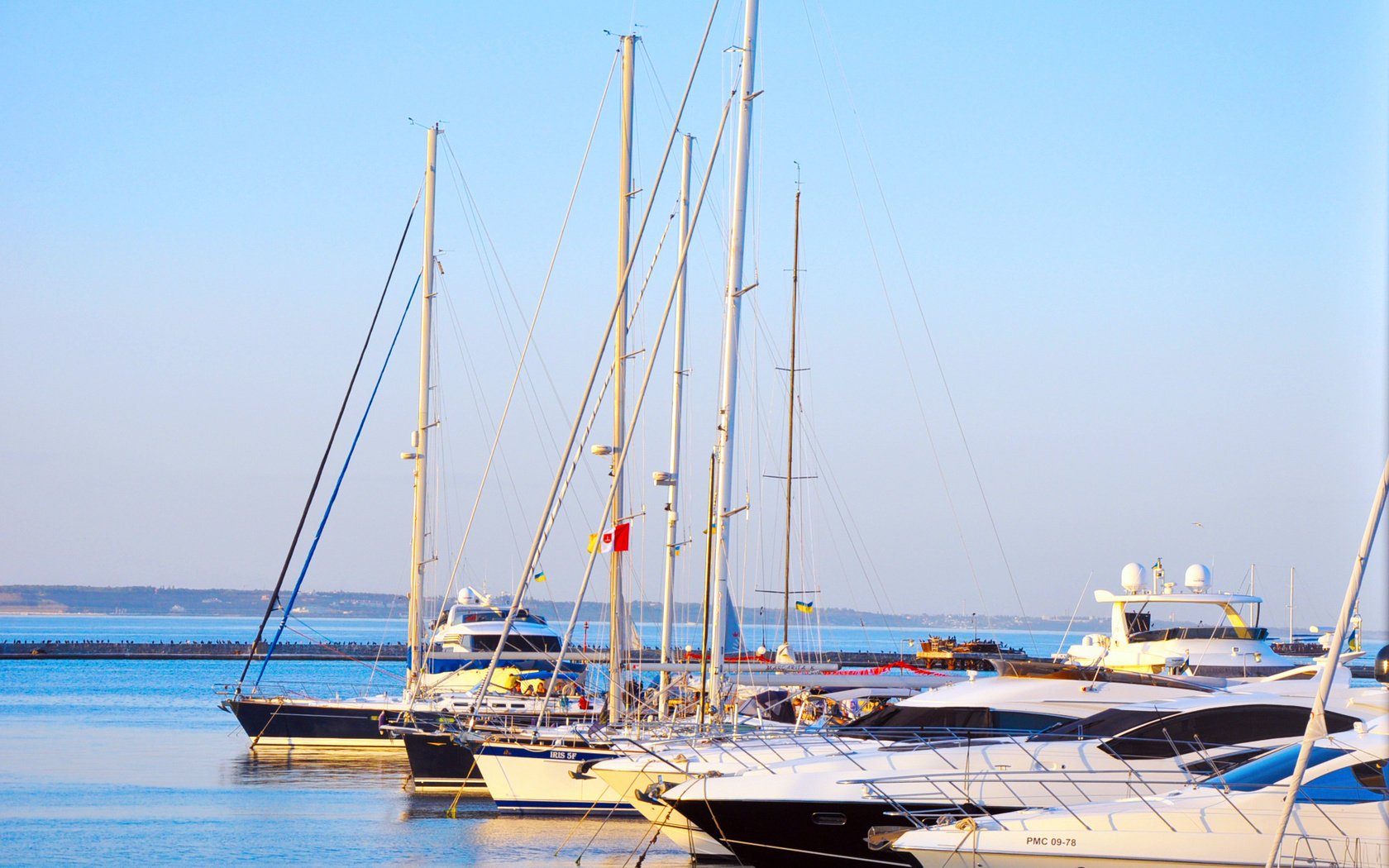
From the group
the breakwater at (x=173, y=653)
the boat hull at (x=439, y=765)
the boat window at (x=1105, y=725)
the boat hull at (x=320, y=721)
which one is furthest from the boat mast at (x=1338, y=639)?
the breakwater at (x=173, y=653)

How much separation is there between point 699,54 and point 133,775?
2246 cm

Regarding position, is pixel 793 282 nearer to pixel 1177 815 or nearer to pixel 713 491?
pixel 713 491

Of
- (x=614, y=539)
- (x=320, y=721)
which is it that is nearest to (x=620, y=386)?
(x=614, y=539)

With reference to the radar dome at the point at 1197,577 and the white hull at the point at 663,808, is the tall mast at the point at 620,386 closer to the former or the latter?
the white hull at the point at 663,808

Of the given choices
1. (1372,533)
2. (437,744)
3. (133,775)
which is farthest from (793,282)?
(1372,533)

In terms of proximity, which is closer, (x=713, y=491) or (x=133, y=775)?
(x=713, y=491)

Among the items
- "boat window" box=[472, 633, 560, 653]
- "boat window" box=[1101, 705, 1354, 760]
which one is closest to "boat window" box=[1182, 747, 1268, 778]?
"boat window" box=[1101, 705, 1354, 760]

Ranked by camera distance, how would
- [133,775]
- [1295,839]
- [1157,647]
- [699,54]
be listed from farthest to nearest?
[133,775] < [1157,647] < [699,54] < [1295,839]

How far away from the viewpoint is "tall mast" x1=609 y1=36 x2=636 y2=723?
81.3 feet

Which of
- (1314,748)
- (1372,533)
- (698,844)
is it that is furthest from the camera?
(698,844)

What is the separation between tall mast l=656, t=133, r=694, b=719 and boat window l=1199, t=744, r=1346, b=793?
472 inches

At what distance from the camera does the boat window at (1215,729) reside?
54.6ft

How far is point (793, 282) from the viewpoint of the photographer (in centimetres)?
4066

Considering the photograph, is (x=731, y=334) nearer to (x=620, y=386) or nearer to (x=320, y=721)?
(x=620, y=386)
